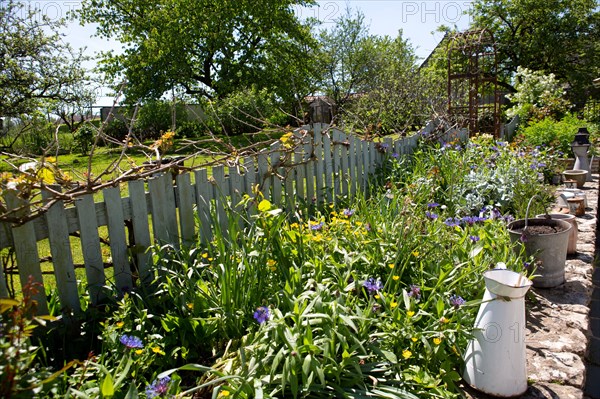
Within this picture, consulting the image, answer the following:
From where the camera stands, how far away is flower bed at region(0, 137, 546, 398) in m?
1.82

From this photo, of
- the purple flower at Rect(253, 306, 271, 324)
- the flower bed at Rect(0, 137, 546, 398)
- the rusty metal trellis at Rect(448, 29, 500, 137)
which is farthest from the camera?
the rusty metal trellis at Rect(448, 29, 500, 137)

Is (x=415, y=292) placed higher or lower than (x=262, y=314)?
lower

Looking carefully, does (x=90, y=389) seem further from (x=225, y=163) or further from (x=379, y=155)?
(x=379, y=155)

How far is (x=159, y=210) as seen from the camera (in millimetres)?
2879

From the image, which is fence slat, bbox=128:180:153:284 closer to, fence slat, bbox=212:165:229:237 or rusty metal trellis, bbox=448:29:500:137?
fence slat, bbox=212:165:229:237

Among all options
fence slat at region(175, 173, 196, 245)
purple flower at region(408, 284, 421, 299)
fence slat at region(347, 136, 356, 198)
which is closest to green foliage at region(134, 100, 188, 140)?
fence slat at region(347, 136, 356, 198)

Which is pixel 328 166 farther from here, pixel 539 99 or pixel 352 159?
pixel 539 99

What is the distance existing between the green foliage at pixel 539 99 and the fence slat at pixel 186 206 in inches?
414

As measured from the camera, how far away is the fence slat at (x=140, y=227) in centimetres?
270

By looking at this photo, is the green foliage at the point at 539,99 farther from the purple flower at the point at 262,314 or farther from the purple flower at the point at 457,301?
the purple flower at the point at 262,314

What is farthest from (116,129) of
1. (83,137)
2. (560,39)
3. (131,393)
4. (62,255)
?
(560,39)

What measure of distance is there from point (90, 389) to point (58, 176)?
50.2 inches

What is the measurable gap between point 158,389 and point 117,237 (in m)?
1.26

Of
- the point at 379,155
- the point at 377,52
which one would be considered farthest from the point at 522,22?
the point at 379,155
